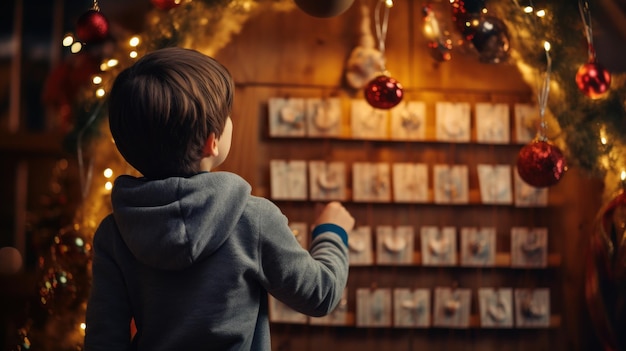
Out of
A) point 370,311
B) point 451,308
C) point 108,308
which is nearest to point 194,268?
point 108,308

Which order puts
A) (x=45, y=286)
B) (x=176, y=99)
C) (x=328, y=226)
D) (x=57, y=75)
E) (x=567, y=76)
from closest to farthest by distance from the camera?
(x=176, y=99)
(x=328, y=226)
(x=567, y=76)
(x=45, y=286)
(x=57, y=75)

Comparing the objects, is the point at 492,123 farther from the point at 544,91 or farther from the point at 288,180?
the point at 288,180

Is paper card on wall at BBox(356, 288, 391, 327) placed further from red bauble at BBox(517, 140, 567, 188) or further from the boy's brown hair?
the boy's brown hair

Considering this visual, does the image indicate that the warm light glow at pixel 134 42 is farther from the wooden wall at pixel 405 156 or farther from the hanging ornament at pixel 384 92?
the hanging ornament at pixel 384 92

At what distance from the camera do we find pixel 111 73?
7.30ft

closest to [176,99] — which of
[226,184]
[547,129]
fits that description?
[226,184]

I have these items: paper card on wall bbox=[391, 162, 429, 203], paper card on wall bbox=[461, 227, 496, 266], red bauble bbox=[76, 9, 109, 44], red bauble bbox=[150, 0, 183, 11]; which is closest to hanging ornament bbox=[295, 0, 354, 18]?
red bauble bbox=[150, 0, 183, 11]

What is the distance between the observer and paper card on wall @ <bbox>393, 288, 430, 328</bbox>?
250 cm

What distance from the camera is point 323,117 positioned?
2.50 m

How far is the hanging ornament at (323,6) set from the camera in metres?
1.94

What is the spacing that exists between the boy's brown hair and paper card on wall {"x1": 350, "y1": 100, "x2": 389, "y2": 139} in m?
1.19

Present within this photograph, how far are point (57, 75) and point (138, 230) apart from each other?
211 centimetres

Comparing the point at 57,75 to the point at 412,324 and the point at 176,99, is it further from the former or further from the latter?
the point at 176,99

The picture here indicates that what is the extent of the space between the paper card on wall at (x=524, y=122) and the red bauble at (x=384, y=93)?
22.1 inches
